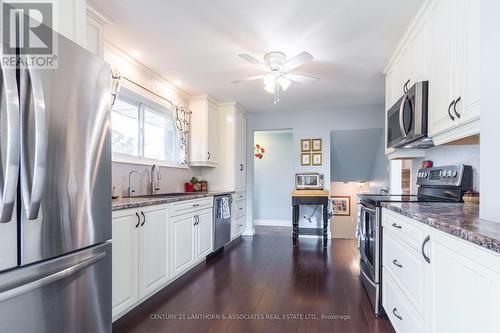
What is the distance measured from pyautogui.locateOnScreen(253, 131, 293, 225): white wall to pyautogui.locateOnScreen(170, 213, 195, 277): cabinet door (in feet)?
11.6

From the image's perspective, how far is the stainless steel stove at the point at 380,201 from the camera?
1.93 meters

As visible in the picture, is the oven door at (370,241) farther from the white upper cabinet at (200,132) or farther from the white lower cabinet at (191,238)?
the white upper cabinet at (200,132)

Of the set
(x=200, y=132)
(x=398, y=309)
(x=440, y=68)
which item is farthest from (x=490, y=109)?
(x=200, y=132)

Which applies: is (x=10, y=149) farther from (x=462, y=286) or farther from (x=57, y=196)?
(x=462, y=286)

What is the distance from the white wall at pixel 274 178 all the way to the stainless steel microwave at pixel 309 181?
1351 millimetres

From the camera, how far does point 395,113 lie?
2.45m

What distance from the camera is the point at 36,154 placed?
1.00m

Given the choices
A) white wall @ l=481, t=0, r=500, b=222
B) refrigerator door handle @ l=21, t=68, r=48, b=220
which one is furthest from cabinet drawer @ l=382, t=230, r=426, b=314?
refrigerator door handle @ l=21, t=68, r=48, b=220

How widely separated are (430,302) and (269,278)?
6.18 ft

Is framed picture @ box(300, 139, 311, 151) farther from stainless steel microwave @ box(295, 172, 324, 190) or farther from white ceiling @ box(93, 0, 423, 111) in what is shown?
white ceiling @ box(93, 0, 423, 111)

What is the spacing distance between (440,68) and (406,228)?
3.49 feet

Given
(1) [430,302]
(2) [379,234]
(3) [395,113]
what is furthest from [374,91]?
(1) [430,302]

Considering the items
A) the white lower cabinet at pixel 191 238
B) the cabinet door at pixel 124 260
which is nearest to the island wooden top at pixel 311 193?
the white lower cabinet at pixel 191 238

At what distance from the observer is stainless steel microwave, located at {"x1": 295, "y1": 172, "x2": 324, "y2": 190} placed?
491 cm
